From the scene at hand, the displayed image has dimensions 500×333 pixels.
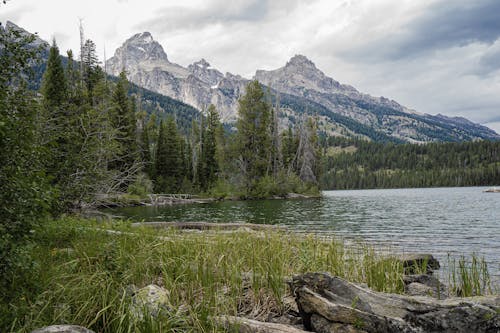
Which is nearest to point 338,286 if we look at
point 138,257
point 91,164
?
point 138,257

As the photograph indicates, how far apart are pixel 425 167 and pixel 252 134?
136926 millimetres

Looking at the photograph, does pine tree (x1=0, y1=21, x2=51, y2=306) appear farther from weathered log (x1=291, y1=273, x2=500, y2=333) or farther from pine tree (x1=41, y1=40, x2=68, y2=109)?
pine tree (x1=41, y1=40, x2=68, y2=109)

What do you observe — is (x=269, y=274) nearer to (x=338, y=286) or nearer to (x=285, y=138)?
(x=338, y=286)

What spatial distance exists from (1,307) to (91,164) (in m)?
9.02

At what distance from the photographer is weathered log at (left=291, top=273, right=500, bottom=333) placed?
4.23 metres

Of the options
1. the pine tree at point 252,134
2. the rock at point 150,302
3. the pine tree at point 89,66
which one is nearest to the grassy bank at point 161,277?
the rock at point 150,302

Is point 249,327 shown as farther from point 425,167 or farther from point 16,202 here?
point 425,167

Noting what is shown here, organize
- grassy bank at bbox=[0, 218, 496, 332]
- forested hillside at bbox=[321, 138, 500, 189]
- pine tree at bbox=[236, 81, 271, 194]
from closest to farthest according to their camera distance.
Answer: grassy bank at bbox=[0, 218, 496, 332]
pine tree at bbox=[236, 81, 271, 194]
forested hillside at bbox=[321, 138, 500, 189]

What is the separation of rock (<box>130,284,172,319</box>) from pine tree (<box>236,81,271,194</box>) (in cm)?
4964

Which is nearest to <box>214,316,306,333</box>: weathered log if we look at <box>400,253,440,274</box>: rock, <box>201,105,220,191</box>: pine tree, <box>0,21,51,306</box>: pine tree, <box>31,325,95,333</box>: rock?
<box>31,325,95,333</box>: rock

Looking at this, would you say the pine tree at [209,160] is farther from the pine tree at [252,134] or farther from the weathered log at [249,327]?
the weathered log at [249,327]

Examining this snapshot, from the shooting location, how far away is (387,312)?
4.45m

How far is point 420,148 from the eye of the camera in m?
186

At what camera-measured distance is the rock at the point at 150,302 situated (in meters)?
3.90
